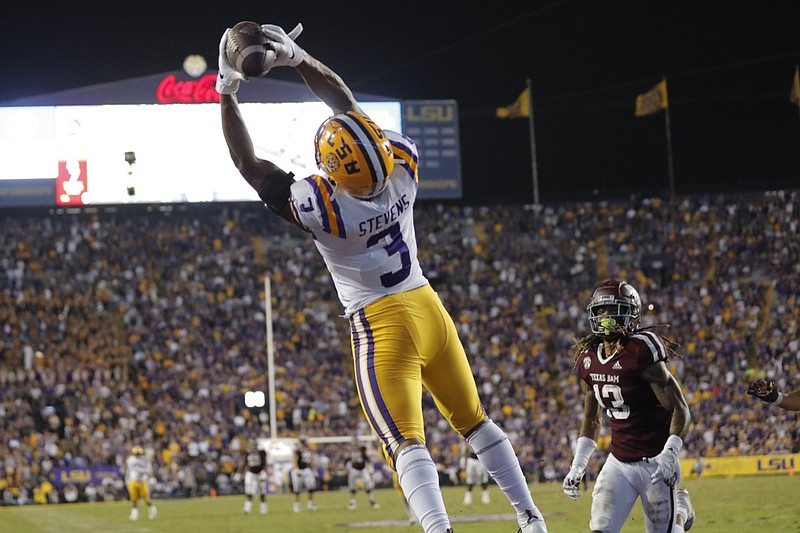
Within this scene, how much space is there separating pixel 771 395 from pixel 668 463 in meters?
1.17

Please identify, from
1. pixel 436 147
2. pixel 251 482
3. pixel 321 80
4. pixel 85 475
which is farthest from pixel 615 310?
pixel 436 147

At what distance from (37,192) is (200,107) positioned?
4.94 meters

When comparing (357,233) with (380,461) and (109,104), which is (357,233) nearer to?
(380,461)

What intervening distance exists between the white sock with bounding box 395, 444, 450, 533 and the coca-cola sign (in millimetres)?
27244

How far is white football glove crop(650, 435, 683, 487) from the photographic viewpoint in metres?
5.86

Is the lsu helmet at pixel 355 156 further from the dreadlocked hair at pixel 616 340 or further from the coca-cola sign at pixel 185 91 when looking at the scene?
the coca-cola sign at pixel 185 91

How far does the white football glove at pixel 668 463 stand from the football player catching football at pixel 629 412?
0.57 ft

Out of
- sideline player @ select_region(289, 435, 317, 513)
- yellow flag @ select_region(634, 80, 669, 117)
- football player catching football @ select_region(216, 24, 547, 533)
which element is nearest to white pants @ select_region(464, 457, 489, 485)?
sideline player @ select_region(289, 435, 317, 513)

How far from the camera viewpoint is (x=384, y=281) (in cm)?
534

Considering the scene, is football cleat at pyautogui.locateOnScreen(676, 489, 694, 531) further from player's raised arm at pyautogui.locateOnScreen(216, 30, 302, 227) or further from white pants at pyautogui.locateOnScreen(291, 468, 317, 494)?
white pants at pyautogui.locateOnScreen(291, 468, 317, 494)

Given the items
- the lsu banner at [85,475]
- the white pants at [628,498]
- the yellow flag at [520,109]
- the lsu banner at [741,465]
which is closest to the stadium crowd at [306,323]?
the lsu banner at [85,475]

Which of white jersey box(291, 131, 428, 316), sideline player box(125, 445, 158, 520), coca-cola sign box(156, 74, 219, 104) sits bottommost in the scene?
sideline player box(125, 445, 158, 520)

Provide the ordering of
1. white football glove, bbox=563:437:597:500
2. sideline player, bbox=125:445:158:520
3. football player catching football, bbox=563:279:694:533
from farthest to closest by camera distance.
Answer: sideline player, bbox=125:445:158:520
football player catching football, bbox=563:279:694:533
white football glove, bbox=563:437:597:500

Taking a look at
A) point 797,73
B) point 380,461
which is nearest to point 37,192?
point 380,461
